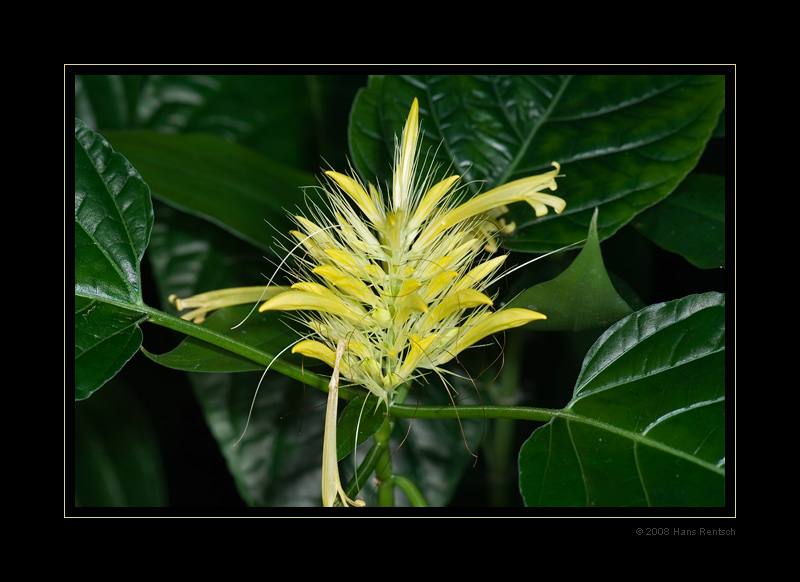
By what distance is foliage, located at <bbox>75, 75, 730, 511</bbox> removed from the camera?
0.56 meters

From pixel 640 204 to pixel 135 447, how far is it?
0.72 metres

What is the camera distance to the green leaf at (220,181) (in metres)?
0.74

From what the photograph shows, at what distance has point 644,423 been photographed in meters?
0.56

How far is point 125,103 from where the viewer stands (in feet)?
3.45

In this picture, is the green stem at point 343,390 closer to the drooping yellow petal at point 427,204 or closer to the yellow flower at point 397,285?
the yellow flower at point 397,285

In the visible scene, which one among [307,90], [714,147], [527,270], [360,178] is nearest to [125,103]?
[307,90]

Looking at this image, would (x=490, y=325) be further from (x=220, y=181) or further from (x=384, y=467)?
(x=220, y=181)

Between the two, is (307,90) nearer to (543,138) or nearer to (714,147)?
(543,138)

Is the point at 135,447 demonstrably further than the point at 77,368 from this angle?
Yes

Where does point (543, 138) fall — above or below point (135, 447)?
above

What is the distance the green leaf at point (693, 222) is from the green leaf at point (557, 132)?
5 centimetres
